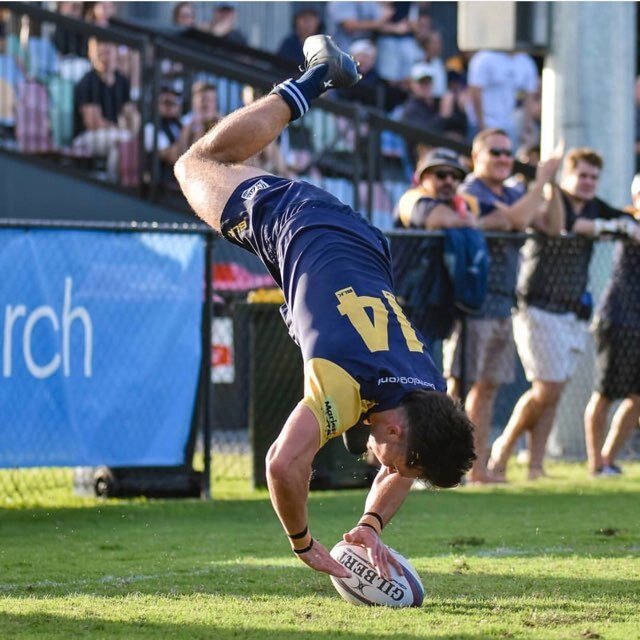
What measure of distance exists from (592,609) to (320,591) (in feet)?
4.38

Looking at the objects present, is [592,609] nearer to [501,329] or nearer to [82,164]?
[501,329]

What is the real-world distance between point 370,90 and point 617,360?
24.5 feet

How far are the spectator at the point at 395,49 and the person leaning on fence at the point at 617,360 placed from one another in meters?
8.16

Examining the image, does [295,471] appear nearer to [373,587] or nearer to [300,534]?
[300,534]

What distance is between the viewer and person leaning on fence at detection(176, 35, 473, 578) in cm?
599

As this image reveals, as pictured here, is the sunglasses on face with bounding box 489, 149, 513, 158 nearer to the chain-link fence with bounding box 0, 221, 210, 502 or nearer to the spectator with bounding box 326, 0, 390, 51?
the chain-link fence with bounding box 0, 221, 210, 502

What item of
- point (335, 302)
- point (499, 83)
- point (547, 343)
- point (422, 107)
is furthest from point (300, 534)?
point (499, 83)

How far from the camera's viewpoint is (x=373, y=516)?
6652mm

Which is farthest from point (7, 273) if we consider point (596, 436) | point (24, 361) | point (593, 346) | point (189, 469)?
point (593, 346)

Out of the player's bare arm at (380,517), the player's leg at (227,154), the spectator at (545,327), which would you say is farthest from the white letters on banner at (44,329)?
the player's bare arm at (380,517)

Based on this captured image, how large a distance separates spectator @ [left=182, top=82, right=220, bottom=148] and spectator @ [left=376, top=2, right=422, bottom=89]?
5316 mm

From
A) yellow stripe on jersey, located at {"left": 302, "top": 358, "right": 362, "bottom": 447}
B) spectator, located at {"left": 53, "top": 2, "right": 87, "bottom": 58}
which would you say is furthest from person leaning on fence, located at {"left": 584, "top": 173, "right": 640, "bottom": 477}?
yellow stripe on jersey, located at {"left": 302, "top": 358, "right": 362, "bottom": 447}

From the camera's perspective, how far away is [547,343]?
39.1 feet

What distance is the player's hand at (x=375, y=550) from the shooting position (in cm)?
643
